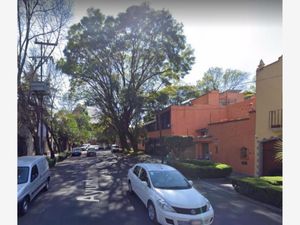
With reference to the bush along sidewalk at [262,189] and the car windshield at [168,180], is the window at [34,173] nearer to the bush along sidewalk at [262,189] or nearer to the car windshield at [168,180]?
the car windshield at [168,180]

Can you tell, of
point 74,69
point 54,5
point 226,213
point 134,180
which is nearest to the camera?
point 226,213

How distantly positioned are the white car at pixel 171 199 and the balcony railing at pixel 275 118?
6934 millimetres

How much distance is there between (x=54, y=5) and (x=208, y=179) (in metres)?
12.2

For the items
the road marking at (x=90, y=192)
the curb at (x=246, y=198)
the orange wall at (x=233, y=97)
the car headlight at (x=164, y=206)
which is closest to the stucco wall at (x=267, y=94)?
A: the curb at (x=246, y=198)

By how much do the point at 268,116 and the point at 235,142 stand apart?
4762 mm

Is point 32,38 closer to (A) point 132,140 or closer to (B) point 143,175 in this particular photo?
(B) point 143,175

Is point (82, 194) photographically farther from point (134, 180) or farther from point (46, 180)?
point (134, 180)

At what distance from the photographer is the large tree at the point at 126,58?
25875mm

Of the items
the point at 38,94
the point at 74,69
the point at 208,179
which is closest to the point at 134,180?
the point at 208,179

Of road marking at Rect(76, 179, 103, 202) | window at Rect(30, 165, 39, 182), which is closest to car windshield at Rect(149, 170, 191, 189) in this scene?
road marking at Rect(76, 179, 103, 202)

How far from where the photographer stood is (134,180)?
32.6 feet

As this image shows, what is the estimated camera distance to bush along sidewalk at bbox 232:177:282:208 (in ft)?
29.1

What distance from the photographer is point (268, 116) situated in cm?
1434

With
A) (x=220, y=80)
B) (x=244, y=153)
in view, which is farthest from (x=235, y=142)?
(x=220, y=80)
